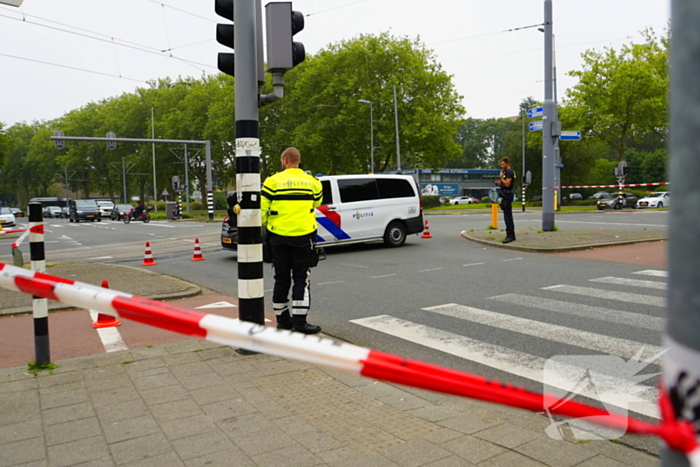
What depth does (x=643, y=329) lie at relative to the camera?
6242 millimetres

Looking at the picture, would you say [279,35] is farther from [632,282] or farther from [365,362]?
[632,282]

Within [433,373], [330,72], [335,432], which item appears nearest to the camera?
[433,373]

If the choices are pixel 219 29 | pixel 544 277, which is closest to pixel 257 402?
pixel 219 29

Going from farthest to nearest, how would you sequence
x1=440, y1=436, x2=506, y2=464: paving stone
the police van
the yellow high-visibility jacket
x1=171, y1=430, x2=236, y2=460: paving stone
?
the police van, the yellow high-visibility jacket, x1=171, y1=430, x2=236, y2=460: paving stone, x1=440, y1=436, x2=506, y2=464: paving stone

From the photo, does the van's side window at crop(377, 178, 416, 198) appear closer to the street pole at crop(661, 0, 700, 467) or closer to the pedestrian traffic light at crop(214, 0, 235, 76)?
the pedestrian traffic light at crop(214, 0, 235, 76)

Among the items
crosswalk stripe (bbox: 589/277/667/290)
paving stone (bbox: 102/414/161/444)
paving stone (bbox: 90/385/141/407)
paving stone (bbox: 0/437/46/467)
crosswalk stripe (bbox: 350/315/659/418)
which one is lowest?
crosswalk stripe (bbox: 350/315/659/418)

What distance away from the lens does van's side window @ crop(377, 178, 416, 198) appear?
15.4m

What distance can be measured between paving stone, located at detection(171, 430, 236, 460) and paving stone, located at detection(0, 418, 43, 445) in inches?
36.8

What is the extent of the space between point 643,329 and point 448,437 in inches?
145

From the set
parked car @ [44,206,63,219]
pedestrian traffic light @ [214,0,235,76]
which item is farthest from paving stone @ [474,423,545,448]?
parked car @ [44,206,63,219]

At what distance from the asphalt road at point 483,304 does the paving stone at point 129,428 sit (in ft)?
8.34

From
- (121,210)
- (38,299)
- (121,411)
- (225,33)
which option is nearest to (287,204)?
(225,33)

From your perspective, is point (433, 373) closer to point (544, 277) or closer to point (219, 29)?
point (219, 29)

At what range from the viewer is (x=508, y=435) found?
11.7 ft
